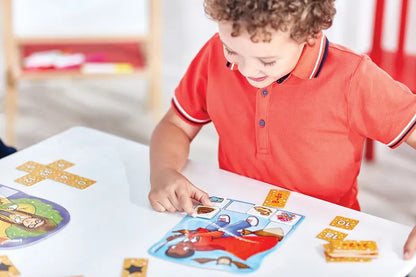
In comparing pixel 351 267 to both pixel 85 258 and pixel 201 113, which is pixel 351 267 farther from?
pixel 201 113

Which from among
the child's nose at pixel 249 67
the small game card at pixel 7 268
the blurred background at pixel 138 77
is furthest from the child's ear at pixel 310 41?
the blurred background at pixel 138 77

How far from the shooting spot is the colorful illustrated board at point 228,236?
3.33ft

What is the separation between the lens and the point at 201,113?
147cm

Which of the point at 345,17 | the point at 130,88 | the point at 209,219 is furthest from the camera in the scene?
the point at 130,88

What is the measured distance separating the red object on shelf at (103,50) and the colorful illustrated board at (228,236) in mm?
1939

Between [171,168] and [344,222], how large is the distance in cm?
38

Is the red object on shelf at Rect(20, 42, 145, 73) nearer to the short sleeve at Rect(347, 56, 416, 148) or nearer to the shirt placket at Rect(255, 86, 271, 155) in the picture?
the shirt placket at Rect(255, 86, 271, 155)

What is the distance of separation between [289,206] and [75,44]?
2313 mm

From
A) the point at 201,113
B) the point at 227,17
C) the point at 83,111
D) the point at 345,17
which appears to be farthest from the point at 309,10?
the point at 83,111

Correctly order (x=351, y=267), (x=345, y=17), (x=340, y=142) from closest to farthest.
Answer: (x=351, y=267) < (x=340, y=142) < (x=345, y=17)

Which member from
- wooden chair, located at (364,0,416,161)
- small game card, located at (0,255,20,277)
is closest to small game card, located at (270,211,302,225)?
small game card, located at (0,255,20,277)

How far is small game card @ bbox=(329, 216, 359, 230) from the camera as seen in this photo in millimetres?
1105

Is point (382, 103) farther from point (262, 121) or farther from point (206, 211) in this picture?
point (206, 211)

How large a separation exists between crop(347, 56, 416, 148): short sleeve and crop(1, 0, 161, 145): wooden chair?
72.1 inches
